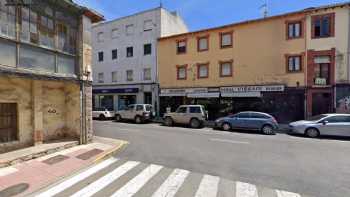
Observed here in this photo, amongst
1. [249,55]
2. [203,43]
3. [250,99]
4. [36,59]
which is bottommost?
[250,99]

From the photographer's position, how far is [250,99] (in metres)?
20.5

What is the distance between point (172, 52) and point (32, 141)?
17453 mm

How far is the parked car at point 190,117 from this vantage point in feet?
60.6

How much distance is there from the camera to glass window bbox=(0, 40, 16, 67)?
7500mm

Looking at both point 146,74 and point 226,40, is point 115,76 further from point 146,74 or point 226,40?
point 226,40

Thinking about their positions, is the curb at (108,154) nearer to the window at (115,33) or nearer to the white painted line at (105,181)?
the white painted line at (105,181)

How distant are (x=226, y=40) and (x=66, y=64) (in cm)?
1570

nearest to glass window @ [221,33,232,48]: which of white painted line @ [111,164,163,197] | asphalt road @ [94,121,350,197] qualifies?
asphalt road @ [94,121,350,197]

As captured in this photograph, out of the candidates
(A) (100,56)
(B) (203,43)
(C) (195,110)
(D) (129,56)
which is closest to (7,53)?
(C) (195,110)

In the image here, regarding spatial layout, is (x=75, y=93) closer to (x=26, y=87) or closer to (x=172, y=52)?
(x=26, y=87)

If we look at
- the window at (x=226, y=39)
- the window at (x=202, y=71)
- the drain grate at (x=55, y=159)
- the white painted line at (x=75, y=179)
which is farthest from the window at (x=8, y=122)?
the window at (x=226, y=39)

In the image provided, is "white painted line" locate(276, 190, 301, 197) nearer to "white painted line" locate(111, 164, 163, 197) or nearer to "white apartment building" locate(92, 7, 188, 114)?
"white painted line" locate(111, 164, 163, 197)

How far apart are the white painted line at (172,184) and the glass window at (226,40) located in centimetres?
1703

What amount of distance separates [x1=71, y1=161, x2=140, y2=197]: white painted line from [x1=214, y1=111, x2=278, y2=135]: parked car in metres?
10.3
